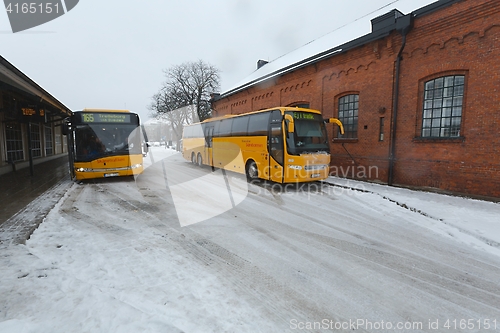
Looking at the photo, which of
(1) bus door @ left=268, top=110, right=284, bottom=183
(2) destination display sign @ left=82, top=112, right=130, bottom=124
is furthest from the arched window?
(2) destination display sign @ left=82, top=112, right=130, bottom=124

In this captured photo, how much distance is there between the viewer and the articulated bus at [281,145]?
9062 millimetres

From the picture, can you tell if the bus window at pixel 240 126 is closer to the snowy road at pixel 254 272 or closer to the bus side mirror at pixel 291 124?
the bus side mirror at pixel 291 124

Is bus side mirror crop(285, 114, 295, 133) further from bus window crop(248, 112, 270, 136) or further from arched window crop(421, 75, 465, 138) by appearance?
arched window crop(421, 75, 465, 138)

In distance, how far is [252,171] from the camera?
1109cm

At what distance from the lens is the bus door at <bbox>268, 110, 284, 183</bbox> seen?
921cm

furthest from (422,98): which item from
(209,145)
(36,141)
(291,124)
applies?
(36,141)

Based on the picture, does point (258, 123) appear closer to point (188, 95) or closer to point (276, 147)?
point (276, 147)

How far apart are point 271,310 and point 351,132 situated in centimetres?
1118

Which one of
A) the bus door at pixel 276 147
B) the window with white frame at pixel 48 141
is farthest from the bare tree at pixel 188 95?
the bus door at pixel 276 147

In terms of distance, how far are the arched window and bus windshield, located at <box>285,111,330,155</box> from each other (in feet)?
12.3

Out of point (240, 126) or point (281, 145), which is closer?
point (281, 145)

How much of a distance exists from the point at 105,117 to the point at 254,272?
9.84 m

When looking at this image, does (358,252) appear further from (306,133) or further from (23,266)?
(306,133)

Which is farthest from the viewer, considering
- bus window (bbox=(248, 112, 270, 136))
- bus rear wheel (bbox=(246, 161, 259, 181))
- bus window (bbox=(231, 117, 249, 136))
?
bus window (bbox=(231, 117, 249, 136))
